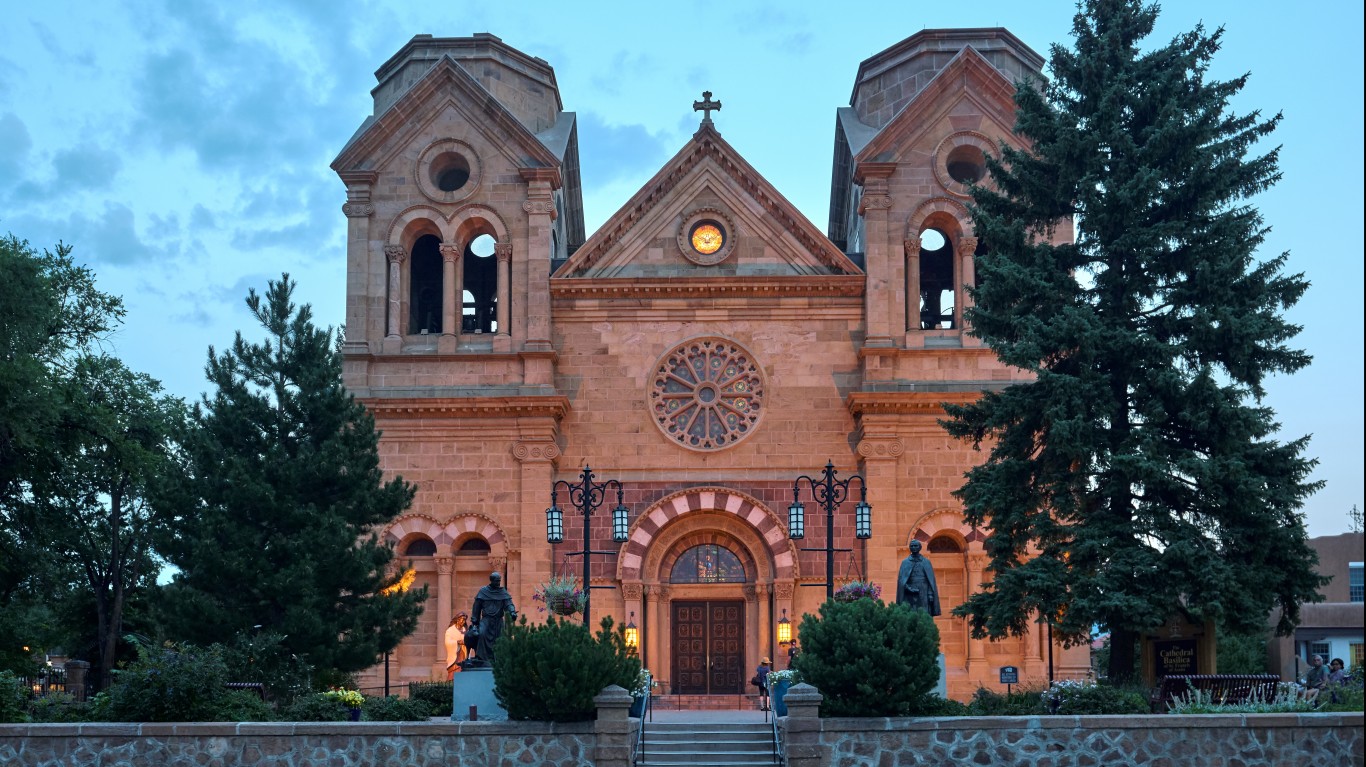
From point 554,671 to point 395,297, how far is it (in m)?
19.3

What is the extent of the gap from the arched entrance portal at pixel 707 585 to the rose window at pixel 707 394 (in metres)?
1.54

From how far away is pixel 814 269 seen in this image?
38.2 m

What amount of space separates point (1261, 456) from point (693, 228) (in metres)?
16.5

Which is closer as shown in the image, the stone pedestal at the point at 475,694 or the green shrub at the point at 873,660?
the green shrub at the point at 873,660

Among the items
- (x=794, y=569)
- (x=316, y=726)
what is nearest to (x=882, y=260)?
(x=794, y=569)

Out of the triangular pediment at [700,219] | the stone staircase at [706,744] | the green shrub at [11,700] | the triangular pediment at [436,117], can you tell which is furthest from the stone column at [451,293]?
the green shrub at [11,700]

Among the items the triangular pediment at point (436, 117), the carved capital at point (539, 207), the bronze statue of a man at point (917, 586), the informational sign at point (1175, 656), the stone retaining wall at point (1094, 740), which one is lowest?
the stone retaining wall at point (1094, 740)

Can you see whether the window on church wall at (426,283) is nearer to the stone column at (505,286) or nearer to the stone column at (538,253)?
the stone column at (505,286)

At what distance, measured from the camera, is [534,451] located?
36.8 meters

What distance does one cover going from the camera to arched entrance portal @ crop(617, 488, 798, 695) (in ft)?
120

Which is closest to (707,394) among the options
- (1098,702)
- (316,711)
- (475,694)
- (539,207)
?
(539,207)

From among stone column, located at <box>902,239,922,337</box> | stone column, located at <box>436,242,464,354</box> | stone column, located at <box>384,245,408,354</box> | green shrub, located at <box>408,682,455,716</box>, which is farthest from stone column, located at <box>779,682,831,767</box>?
stone column, located at <box>384,245,408,354</box>

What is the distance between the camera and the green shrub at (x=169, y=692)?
2148cm

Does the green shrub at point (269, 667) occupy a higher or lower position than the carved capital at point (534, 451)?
lower
